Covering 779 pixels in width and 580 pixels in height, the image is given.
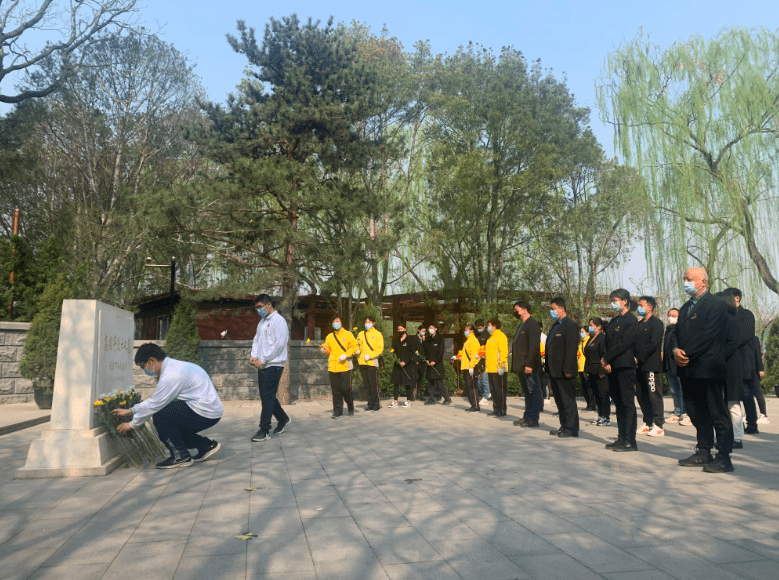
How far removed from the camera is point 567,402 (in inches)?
351

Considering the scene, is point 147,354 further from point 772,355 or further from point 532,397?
point 772,355

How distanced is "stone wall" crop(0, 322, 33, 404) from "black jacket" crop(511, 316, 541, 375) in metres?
10.7

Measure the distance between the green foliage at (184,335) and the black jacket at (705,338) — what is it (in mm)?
13308

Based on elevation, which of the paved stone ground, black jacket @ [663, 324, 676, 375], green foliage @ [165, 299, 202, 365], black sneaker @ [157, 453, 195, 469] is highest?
green foliage @ [165, 299, 202, 365]

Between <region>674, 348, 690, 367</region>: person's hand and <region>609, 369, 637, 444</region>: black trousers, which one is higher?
<region>674, 348, 690, 367</region>: person's hand

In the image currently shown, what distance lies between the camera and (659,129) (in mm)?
17750

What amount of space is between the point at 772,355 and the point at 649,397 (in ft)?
40.1

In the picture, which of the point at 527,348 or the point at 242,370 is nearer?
the point at 527,348

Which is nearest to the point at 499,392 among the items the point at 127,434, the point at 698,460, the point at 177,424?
the point at 698,460

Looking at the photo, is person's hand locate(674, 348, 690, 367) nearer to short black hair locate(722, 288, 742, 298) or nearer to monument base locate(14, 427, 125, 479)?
short black hair locate(722, 288, 742, 298)

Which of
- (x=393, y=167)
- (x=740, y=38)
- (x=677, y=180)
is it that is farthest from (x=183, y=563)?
(x=393, y=167)

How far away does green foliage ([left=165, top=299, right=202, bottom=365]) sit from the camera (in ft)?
55.8

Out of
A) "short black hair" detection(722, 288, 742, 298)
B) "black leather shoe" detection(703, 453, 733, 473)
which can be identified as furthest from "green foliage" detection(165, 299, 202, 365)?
"black leather shoe" detection(703, 453, 733, 473)

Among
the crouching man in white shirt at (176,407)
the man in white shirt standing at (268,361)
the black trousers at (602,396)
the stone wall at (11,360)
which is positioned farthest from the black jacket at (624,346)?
the stone wall at (11,360)
